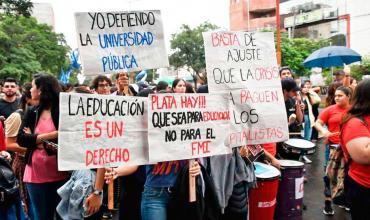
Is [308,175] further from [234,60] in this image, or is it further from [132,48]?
[132,48]

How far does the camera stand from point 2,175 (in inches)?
127

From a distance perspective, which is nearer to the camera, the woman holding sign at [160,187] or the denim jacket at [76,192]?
the woman holding sign at [160,187]

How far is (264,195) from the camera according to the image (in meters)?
4.02

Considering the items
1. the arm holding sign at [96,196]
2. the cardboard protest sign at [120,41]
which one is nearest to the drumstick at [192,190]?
the arm holding sign at [96,196]

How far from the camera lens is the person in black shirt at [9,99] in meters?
5.59

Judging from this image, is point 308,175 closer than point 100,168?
No

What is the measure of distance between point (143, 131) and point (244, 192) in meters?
1.32

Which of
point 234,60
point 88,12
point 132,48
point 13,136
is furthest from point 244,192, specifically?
point 13,136

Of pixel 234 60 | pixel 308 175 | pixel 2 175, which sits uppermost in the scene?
pixel 234 60

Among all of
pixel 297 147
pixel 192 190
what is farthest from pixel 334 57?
pixel 192 190

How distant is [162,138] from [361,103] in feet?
5.14

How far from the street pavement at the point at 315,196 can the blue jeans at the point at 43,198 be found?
1.79 metres

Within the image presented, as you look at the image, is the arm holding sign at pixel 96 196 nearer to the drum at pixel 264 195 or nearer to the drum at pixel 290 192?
the drum at pixel 264 195

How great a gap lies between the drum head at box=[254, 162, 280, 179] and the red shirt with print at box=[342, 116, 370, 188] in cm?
106
